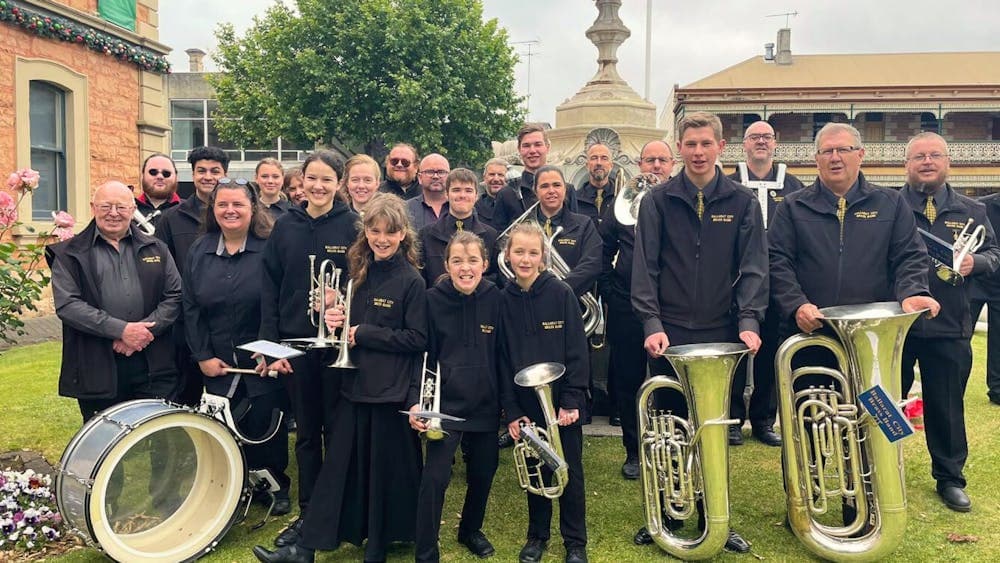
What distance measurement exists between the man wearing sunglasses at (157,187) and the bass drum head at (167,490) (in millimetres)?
2268

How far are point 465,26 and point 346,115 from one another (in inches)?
176

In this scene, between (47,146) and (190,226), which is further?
(47,146)

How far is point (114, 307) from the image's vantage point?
3.97 metres

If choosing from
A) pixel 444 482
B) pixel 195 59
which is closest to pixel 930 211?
pixel 444 482

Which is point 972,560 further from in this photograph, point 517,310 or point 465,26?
point 465,26

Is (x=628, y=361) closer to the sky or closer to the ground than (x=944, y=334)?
closer to the ground

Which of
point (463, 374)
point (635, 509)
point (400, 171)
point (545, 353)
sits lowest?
point (635, 509)

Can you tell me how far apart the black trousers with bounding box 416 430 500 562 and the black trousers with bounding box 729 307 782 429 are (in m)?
1.70

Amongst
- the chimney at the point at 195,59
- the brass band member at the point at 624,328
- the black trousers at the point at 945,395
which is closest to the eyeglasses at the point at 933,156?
the black trousers at the point at 945,395

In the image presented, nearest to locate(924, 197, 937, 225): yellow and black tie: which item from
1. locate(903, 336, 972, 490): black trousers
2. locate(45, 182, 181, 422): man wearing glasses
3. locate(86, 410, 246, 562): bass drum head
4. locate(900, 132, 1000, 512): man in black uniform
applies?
locate(900, 132, 1000, 512): man in black uniform

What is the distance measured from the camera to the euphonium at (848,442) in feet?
10.7

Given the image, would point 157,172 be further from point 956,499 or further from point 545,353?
point 956,499

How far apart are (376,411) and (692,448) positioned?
1600 millimetres

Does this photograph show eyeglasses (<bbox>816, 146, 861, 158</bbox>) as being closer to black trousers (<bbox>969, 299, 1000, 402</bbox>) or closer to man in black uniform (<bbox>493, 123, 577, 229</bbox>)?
man in black uniform (<bbox>493, 123, 577, 229</bbox>)
